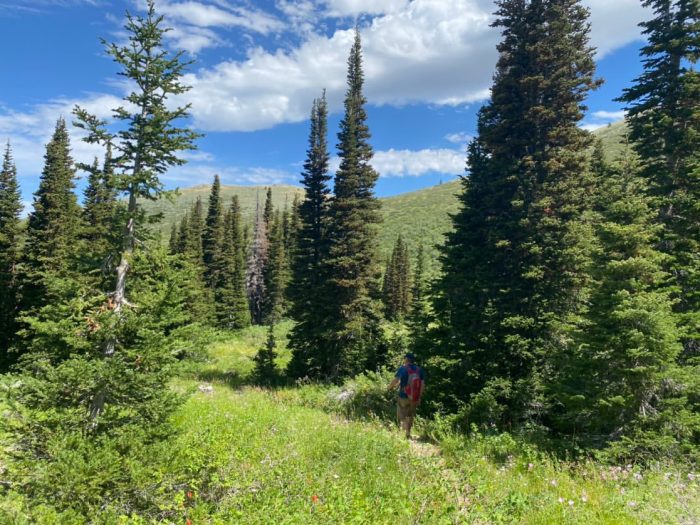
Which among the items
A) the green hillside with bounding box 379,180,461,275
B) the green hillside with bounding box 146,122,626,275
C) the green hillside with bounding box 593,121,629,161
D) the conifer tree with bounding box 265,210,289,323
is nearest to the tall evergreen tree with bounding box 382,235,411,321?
the green hillside with bounding box 146,122,626,275

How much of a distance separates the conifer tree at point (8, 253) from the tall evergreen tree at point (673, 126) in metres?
34.2

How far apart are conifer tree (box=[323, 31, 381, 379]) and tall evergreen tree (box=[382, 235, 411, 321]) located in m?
38.1

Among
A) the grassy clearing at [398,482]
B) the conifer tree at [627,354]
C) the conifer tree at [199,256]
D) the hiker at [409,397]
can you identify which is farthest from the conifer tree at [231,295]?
the conifer tree at [627,354]

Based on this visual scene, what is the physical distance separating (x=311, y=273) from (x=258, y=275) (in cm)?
3814

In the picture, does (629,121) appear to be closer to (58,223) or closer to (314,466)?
(314,466)

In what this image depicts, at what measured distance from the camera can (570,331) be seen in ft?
29.9

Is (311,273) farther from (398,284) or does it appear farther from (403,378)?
(398,284)

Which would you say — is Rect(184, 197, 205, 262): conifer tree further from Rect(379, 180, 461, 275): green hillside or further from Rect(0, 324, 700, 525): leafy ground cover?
Rect(0, 324, 700, 525): leafy ground cover

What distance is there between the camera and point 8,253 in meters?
26.9

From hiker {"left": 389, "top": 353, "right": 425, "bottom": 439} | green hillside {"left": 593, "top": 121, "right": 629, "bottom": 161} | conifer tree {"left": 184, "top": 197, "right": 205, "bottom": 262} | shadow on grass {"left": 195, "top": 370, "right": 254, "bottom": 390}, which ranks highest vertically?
green hillside {"left": 593, "top": 121, "right": 629, "bottom": 161}

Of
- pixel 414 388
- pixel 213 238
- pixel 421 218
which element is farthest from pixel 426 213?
pixel 414 388

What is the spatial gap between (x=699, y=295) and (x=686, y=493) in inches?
276

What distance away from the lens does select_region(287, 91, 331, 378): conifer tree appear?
24.8 meters

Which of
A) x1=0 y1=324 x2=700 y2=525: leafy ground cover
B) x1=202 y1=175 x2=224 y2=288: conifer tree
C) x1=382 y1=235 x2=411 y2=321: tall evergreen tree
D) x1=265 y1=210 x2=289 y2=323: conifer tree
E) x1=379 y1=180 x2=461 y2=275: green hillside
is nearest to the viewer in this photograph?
x1=0 y1=324 x2=700 y2=525: leafy ground cover
